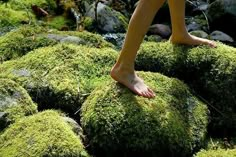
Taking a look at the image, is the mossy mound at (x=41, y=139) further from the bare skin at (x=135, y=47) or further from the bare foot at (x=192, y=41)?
the bare foot at (x=192, y=41)

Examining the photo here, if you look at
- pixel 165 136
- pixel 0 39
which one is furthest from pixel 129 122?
pixel 0 39

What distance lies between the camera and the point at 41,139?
280 centimetres

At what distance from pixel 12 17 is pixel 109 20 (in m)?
1.17

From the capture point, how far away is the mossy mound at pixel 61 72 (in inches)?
132

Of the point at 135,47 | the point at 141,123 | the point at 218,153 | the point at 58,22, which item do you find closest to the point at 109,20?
the point at 58,22

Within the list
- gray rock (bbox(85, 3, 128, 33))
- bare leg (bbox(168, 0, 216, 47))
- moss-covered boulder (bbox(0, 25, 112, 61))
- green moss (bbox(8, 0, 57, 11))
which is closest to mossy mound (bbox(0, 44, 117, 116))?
moss-covered boulder (bbox(0, 25, 112, 61))

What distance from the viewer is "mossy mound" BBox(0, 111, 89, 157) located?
2744 millimetres

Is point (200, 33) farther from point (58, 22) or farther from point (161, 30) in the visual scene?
point (58, 22)

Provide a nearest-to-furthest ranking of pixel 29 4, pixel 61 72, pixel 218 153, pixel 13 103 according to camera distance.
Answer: pixel 218 153
pixel 13 103
pixel 61 72
pixel 29 4

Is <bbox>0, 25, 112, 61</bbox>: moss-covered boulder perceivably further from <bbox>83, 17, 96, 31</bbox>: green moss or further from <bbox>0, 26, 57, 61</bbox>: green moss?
<bbox>83, 17, 96, 31</bbox>: green moss

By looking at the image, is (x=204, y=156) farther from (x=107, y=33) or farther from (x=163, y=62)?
(x=107, y=33)

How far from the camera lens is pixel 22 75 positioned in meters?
3.53

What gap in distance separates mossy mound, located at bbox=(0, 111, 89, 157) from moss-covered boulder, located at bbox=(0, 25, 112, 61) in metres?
1.18

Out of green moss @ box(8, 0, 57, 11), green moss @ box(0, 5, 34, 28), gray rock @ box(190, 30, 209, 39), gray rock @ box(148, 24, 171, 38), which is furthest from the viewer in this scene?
green moss @ box(8, 0, 57, 11)
